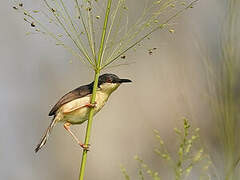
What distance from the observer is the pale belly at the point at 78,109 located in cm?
382

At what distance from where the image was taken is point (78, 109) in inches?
151

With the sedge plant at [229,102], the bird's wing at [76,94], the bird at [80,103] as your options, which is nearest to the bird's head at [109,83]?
the bird at [80,103]

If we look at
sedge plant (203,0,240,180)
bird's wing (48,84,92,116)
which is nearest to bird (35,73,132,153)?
bird's wing (48,84,92,116)

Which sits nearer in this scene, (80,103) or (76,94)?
(80,103)

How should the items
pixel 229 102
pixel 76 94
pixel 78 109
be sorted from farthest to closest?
pixel 76 94 → pixel 78 109 → pixel 229 102

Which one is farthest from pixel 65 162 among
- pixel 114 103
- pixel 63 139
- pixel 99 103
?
pixel 99 103

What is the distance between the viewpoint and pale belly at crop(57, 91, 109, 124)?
3.82m

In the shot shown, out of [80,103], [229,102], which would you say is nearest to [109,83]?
[80,103]

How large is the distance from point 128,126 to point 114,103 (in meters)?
0.93

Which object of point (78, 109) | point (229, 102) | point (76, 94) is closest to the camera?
point (229, 102)

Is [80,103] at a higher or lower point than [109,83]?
lower

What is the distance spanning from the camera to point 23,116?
9.30 meters

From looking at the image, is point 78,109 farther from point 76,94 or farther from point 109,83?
point 109,83

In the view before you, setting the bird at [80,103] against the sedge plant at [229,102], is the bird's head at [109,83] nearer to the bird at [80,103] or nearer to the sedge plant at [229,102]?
the bird at [80,103]
